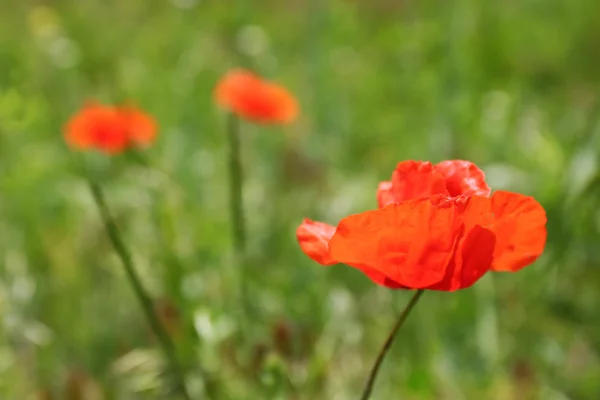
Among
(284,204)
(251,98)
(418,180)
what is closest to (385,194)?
(418,180)

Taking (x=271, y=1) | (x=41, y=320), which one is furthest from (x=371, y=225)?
(x=271, y=1)

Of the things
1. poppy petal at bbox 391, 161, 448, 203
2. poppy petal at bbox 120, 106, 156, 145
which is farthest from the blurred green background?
poppy petal at bbox 391, 161, 448, 203

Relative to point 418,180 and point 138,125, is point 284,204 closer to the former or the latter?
point 138,125

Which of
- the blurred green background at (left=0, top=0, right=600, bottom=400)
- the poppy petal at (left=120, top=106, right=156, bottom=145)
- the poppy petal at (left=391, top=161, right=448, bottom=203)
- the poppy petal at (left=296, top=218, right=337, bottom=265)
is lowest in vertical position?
the blurred green background at (left=0, top=0, right=600, bottom=400)

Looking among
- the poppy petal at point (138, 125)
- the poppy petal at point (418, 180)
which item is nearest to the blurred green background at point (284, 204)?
the poppy petal at point (138, 125)

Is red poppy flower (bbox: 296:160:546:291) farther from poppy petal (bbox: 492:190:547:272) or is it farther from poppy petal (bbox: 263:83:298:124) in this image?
poppy petal (bbox: 263:83:298:124)
